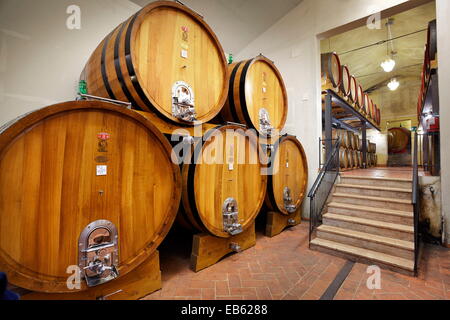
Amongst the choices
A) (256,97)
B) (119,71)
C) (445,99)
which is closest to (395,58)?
(445,99)

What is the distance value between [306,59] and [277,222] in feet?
11.6

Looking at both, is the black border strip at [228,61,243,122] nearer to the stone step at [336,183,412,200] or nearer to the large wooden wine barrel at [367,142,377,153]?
the stone step at [336,183,412,200]

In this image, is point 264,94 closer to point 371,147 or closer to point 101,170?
point 101,170

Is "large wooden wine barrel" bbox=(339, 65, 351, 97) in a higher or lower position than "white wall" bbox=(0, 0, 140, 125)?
higher

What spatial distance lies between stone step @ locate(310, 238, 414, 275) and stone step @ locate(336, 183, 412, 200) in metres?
1.22

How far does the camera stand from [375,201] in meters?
3.40

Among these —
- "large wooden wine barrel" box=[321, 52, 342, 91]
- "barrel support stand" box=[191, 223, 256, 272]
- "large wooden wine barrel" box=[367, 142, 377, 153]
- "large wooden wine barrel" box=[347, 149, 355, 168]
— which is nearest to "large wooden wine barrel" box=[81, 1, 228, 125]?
"barrel support stand" box=[191, 223, 256, 272]

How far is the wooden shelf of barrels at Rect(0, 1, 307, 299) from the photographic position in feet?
4.08

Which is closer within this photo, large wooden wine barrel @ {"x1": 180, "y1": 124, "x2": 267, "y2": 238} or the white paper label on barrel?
the white paper label on barrel

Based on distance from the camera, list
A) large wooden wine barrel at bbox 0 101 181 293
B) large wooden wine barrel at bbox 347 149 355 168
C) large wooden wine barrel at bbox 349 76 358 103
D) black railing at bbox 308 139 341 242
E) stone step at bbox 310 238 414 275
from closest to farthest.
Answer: large wooden wine barrel at bbox 0 101 181 293 < stone step at bbox 310 238 414 275 < black railing at bbox 308 139 341 242 < large wooden wine barrel at bbox 347 149 355 168 < large wooden wine barrel at bbox 349 76 358 103

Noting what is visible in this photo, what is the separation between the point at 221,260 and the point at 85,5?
3.90 metres

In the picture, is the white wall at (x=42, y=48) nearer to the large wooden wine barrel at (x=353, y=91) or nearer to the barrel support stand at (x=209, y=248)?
the barrel support stand at (x=209, y=248)
